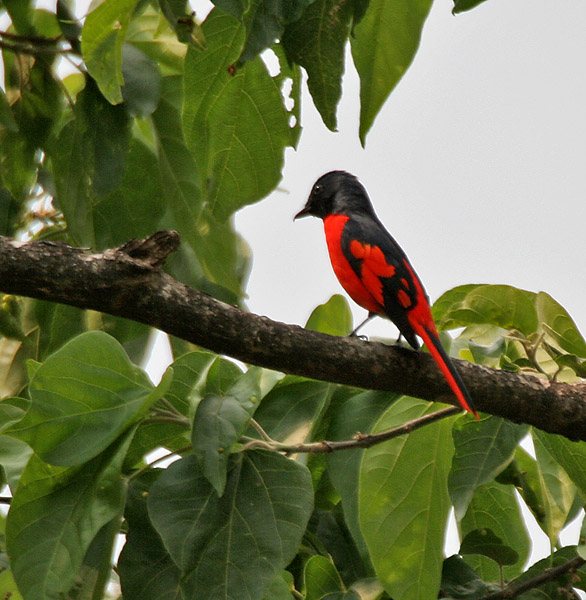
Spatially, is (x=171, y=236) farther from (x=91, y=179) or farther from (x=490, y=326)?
(x=490, y=326)

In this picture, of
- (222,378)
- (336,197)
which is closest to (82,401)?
(222,378)

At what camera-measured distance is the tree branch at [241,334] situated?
2.28 m

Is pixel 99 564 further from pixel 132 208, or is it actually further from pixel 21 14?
pixel 21 14

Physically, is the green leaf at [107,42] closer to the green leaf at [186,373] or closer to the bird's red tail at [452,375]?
the green leaf at [186,373]

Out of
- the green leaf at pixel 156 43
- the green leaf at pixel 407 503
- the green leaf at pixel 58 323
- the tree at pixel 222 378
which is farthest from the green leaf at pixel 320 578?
the green leaf at pixel 156 43

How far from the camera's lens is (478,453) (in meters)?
2.80

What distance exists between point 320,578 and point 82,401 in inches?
35.9

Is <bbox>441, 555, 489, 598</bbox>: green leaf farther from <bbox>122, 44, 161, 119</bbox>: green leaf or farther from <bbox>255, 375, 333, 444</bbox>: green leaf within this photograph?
<bbox>122, 44, 161, 119</bbox>: green leaf

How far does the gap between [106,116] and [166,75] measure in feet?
1.61

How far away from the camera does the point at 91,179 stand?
297 cm

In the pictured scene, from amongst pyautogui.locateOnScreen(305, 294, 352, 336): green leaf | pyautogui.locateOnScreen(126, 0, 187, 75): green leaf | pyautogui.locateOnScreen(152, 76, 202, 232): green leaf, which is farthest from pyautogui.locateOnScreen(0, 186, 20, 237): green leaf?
pyautogui.locateOnScreen(305, 294, 352, 336): green leaf

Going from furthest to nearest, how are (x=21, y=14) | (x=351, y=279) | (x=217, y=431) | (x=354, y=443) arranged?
(x=351, y=279), (x=21, y=14), (x=354, y=443), (x=217, y=431)

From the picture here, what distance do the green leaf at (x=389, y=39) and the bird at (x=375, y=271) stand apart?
101 cm

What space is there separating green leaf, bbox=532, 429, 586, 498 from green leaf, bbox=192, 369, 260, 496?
42.3 inches
